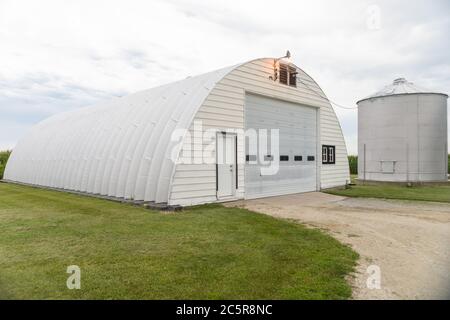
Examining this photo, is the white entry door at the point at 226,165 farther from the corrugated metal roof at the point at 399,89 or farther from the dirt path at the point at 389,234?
the corrugated metal roof at the point at 399,89

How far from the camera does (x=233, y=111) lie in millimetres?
11562

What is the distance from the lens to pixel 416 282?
419 centimetres

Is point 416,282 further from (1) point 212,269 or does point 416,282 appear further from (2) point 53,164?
(2) point 53,164

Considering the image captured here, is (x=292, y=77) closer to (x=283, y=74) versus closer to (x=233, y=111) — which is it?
(x=283, y=74)

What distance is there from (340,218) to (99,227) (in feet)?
19.9

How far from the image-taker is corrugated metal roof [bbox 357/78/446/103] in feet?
63.3

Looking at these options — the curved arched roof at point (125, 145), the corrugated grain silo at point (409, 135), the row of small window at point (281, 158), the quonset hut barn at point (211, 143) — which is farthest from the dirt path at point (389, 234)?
the corrugated grain silo at point (409, 135)

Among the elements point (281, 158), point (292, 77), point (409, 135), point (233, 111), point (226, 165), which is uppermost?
point (292, 77)

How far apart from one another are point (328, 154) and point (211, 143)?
7920 mm

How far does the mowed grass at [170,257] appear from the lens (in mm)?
3842

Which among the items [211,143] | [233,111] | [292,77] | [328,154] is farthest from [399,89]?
[211,143]

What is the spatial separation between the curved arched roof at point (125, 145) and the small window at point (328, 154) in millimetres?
6947

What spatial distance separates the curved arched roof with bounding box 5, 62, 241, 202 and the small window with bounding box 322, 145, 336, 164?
22.8 ft

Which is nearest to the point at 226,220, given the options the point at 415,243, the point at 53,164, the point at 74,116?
the point at 415,243
